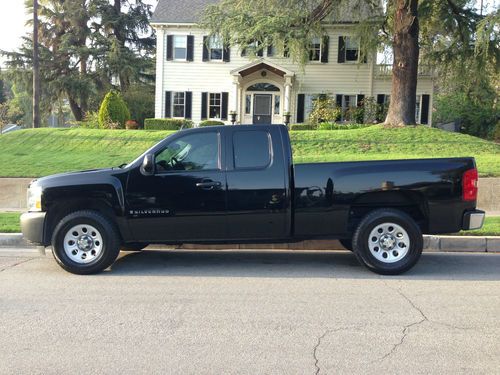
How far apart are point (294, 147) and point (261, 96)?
1346 cm

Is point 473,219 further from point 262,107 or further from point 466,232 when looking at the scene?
point 262,107

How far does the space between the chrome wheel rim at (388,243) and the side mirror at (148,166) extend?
9.78 feet

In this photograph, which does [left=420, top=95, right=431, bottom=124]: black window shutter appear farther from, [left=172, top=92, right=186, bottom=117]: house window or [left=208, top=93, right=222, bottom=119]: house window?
[left=172, top=92, right=186, bottom=117]: house window

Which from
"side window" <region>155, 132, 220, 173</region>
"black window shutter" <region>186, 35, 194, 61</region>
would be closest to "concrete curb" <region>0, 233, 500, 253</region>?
"side window" <region>155, 132, 220, 173</region>

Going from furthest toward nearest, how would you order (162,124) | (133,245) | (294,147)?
(162,124) → (294,147) → (133,245)

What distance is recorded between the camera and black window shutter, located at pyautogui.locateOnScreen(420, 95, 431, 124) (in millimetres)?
30188

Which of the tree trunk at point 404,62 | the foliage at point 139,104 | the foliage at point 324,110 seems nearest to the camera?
the tree trunk at point 404,62

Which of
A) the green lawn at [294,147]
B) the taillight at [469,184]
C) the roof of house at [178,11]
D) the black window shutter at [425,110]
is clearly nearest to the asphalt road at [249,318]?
the taillight at [469,184]

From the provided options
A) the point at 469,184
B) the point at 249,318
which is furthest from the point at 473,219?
the point at 249,318

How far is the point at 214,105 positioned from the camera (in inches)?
1217

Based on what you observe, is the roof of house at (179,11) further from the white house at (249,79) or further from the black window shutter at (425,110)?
the black window shutter at (425,110)

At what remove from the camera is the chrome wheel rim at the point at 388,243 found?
6926 millimetres

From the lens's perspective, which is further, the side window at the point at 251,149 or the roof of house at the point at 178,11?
the roof of house at the point at 178,11

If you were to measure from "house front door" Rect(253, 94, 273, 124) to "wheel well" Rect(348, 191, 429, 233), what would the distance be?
940 inches
